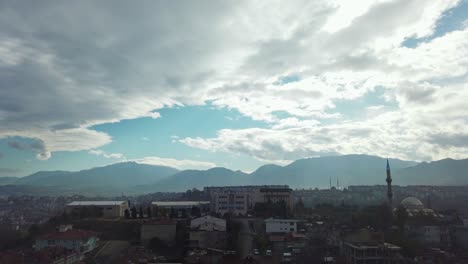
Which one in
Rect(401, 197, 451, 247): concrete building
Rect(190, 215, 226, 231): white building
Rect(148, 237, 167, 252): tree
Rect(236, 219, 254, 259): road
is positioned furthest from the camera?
Rect(401, 197, 451, 247): concrete building

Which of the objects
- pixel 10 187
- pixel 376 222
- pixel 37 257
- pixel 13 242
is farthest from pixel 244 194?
pixel 10 187

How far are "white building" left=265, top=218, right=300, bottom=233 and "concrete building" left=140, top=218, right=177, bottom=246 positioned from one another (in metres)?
7.25

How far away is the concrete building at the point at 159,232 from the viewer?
2914 centimetres

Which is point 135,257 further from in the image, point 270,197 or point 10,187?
point 10,187

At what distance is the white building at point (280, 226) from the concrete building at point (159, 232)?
285 inches

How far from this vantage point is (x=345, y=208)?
44906 millimetres

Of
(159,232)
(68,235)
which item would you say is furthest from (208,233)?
(68,235)

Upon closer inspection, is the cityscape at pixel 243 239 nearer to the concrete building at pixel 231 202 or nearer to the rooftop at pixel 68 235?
the rooftop at pixel 68 235

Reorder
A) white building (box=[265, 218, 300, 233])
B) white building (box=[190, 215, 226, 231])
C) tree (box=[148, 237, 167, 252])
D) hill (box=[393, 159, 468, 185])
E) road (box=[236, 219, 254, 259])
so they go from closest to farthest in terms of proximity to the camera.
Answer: road (box=[236, 219, 254, 259]) → tree (box=[148, 237, 167, 252]) → white building (box=[190, 215, 226, 231]) → white building (box=[265, 218, 300, 233]) → hill (box=[393, 159, 468, 185])

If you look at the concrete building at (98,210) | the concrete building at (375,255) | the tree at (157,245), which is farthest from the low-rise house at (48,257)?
the concrete building at (375,255)

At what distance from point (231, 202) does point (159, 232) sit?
51.5 ft

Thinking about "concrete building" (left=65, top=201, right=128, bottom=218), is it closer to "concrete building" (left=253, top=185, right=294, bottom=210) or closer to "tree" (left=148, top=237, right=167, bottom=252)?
"tree" (left=148, top=237, right=167, bottom=252)

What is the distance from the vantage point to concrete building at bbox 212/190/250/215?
43.7 meters

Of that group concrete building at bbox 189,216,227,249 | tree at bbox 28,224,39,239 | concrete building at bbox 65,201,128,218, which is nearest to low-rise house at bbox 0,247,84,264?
concrete building at bbox 189,216,227,249
